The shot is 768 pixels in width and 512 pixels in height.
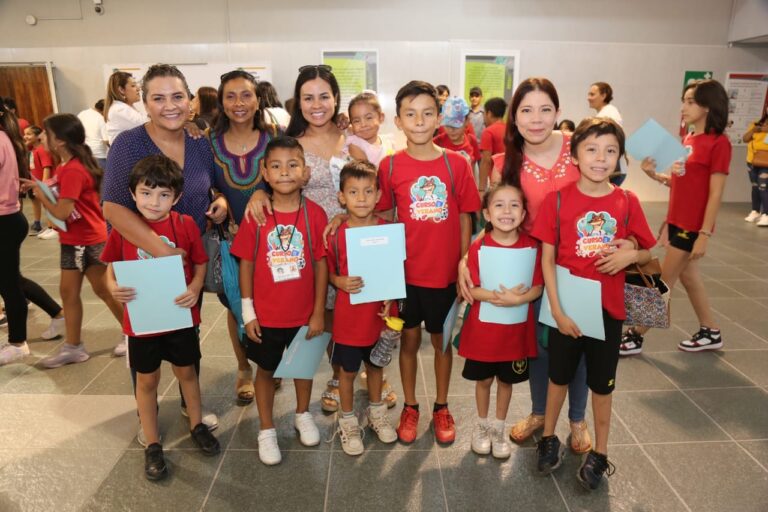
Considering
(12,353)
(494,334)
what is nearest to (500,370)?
(494,334)

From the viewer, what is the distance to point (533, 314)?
2145 millimetres

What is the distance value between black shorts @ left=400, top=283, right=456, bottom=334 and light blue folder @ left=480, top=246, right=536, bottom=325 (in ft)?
0.65

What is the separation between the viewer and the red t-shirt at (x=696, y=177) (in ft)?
9.51

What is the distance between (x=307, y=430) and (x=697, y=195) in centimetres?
267

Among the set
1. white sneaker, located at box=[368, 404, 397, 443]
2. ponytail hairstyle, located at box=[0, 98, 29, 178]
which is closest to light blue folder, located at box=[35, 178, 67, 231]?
ponytail hairstyle, located at box=[0, 98, 29, 178]

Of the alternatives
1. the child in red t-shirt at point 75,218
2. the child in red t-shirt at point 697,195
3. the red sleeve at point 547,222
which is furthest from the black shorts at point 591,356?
the child in red t-shirt at point 75,218

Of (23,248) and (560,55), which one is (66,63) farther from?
(560,55)

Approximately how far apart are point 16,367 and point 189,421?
1.45 metres

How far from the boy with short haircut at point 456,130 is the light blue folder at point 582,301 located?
48.7 inches

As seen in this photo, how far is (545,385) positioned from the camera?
233 centimetres

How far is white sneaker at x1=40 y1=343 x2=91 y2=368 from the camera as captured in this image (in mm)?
3111

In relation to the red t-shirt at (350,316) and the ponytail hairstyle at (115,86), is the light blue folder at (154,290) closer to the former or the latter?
the red t-shirt at (350,316)

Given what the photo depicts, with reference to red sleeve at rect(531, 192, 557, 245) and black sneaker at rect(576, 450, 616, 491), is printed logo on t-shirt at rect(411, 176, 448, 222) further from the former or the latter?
black sneaker at rect(576, 450, 616, 491)

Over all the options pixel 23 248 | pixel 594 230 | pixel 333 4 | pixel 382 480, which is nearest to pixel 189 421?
pixel 382 480
